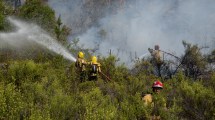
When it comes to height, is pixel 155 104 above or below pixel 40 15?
below

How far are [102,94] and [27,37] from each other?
11.9 meters

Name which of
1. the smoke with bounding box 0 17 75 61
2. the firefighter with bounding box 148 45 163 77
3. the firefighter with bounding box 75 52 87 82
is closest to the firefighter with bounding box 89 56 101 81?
the firefighter with bounding box 75 52 87 82

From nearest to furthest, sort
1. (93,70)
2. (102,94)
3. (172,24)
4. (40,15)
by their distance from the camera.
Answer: (102,94), (93,70), (40,15), (172,24)

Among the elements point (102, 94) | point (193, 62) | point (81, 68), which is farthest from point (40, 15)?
point (102, 94)

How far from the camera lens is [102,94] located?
9.46 m

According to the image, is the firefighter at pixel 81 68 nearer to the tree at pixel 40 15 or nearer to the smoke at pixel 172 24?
the tree at pixel 40 15

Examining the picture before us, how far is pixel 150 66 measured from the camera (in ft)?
49.0

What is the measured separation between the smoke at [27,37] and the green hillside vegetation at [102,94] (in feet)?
11.1

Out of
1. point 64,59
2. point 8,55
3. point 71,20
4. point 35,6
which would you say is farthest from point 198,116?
point 71,20

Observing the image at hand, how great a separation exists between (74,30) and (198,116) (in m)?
104

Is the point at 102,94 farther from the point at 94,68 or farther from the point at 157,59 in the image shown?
the point at 157,59

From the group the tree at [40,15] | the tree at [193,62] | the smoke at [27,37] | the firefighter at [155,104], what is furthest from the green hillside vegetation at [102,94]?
the tree at [40,15]

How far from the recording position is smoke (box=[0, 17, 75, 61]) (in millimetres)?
19334

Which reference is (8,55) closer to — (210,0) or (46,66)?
(46,66)
